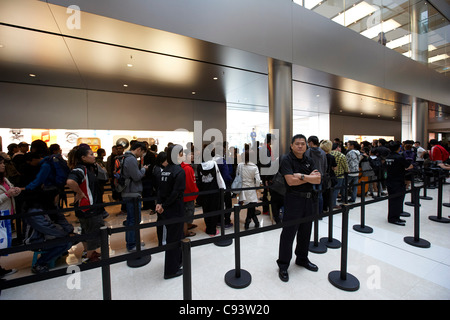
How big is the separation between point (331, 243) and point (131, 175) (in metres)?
3.50

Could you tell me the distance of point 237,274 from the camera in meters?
2.65

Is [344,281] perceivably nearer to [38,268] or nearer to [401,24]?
[38,268]

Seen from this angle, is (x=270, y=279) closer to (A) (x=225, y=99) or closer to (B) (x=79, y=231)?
(B) (x=79, y=231)

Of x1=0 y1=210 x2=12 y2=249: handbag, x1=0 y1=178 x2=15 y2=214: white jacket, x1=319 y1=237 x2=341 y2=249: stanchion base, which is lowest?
x1=319 y1=237 x2=341 y2=249: stanchion base

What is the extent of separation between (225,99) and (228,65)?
483 cm

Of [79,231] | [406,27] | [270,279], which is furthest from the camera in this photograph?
[406,27]

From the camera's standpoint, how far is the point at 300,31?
543cm

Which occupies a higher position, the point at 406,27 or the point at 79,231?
the point at 406,27

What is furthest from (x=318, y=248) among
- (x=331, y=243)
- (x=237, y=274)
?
(x=237, y=274)

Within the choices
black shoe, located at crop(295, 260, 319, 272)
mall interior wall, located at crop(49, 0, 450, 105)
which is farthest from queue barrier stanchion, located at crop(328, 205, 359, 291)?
mall interior wall, located at crop(49, 0, 450, 105)

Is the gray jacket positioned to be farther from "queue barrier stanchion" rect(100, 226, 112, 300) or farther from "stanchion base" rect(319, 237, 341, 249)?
"stanchion base" rect(319, 237, 341, 249)

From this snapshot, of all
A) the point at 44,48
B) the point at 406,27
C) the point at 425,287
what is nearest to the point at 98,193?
the point at 44,48

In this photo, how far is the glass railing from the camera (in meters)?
6.61

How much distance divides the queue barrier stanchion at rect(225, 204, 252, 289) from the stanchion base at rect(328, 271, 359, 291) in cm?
101
